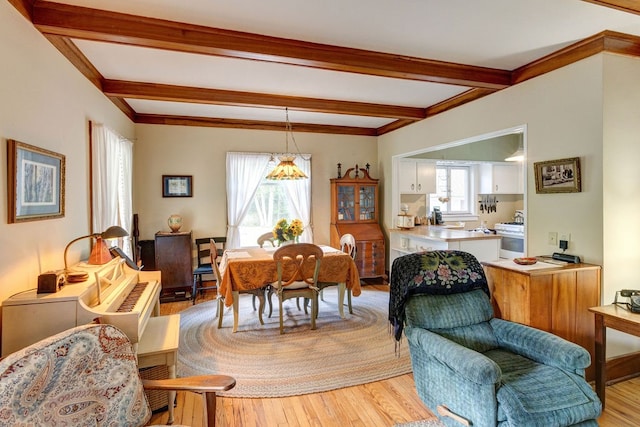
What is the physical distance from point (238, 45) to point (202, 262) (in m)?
3.55

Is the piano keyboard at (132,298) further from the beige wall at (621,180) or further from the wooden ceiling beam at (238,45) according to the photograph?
the beige wall at (621,180)

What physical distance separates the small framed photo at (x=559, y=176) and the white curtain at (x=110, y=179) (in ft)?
13.3

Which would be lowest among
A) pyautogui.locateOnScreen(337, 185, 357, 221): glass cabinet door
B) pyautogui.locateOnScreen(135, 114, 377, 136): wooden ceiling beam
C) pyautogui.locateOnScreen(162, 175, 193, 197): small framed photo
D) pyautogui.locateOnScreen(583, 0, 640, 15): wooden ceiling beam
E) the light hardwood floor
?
the light hardwood floor

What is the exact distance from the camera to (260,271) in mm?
3572

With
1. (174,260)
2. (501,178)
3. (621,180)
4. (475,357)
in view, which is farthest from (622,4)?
(174,260)

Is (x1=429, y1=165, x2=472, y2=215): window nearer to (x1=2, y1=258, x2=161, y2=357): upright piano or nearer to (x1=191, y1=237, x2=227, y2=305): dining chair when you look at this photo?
(x1=191, y1=237, x2=227, y2=305): dining chair

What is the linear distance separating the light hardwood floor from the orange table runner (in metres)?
1.19

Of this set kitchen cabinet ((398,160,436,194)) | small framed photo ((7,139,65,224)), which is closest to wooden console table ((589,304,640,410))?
kitchen cabinet ((398,160,436,194))

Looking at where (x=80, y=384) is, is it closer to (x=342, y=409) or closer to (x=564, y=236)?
(x=342, y=409)

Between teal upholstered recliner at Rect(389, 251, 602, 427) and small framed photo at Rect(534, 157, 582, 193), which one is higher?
small framed photo at Rect(534, 157, 582, 193)

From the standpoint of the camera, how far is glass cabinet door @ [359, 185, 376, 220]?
231 inches

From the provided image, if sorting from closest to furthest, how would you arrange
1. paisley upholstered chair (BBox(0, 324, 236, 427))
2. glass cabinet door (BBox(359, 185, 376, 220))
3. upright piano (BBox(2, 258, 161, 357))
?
1. paisley upholstered chair (BBox(0, 324, 236, 427))
2. upright piano (BBox(2, 258, 161, 357))
3. glass cabinet door (BBox(359, 185, 376, 220))

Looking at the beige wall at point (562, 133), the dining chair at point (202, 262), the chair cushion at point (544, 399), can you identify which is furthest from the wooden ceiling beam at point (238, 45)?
the dining chair at point (202, 262)

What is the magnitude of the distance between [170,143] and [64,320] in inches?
148
